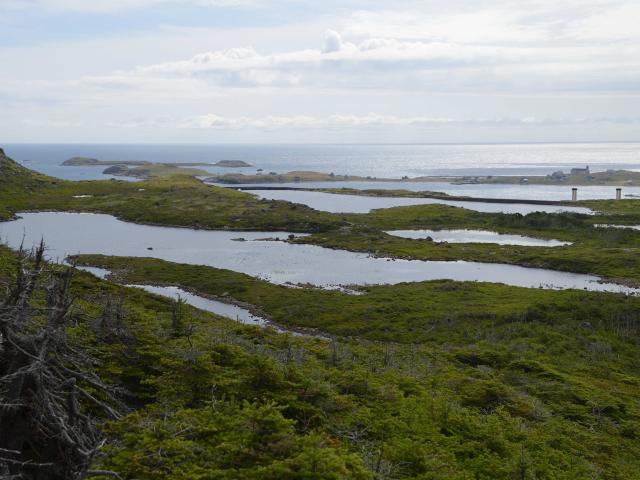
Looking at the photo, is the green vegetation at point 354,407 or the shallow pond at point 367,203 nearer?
the green vegetation at point 354,407

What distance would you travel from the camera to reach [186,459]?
42.7ft

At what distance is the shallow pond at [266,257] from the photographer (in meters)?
69.4

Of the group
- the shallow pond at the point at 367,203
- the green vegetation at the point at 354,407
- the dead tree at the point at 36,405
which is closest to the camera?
the dead tree at the point at 36,405

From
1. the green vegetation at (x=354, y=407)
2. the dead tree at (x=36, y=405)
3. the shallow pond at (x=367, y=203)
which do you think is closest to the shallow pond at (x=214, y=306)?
the green vegetation at (x=354, y=407)

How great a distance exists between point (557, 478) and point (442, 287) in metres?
44.1

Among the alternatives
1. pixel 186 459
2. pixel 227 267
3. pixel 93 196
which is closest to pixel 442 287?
pixel 227 267

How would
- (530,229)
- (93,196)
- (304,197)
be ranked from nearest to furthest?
(530,229) → (93,196) → (304,197)

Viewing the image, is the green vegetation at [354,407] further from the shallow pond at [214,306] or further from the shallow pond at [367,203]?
the shallow pond at [367,203]

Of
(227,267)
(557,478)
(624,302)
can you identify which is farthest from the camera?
(227,267)

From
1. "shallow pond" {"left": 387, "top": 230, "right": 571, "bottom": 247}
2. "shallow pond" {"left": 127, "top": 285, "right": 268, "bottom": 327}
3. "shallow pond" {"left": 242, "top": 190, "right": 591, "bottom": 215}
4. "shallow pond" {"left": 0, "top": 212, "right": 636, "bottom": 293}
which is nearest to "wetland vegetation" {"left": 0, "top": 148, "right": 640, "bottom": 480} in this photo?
"shallow pond" {"left": 127, "top": 285, "right": 268, "bottom": 327}

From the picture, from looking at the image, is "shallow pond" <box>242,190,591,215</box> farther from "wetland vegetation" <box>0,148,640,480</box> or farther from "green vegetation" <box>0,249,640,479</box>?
"green vegetation" <box>0,249,640,479</box>

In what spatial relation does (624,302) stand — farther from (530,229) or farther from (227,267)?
(530,229)

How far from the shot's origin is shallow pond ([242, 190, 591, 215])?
14211 centimetres

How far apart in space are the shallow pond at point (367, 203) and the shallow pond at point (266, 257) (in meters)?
47.4
